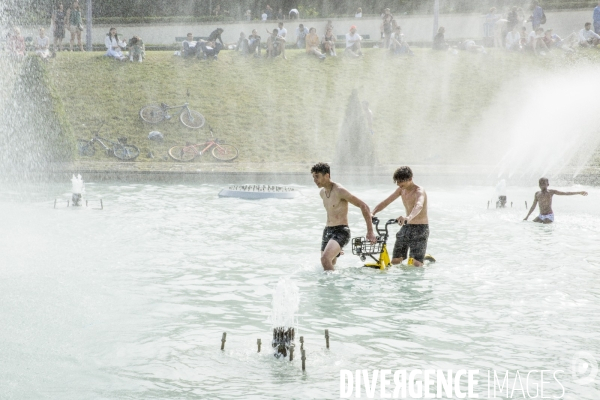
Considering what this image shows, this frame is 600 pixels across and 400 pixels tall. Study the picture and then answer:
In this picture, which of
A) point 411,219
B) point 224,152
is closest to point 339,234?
point 411,219

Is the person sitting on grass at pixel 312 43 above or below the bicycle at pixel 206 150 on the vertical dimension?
above

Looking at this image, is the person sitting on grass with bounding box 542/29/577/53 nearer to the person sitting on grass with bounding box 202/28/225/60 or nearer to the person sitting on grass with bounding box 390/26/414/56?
the person sitting on grass with bounding box 390/26/414/56

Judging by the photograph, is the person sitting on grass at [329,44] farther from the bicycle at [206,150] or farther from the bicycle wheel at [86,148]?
the bicycle wheel at [86,148]

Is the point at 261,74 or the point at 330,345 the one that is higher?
the point at 261,74

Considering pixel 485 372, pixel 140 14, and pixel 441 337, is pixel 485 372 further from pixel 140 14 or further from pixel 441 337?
pixel 140 14

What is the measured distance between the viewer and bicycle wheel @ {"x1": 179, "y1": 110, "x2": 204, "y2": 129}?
27.6 m

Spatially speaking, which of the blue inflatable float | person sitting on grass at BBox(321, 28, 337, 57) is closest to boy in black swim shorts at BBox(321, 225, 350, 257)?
the blue inflatable float

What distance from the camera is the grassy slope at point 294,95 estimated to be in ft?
89.5

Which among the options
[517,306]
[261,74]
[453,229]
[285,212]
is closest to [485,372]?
[517,306]

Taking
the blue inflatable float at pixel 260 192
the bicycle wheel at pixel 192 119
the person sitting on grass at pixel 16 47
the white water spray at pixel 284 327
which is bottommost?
the blue inflatable float at pixel 260 192

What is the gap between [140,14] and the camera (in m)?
45.2

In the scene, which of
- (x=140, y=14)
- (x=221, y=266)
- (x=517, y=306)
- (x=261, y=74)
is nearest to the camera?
(x=517, y=306)

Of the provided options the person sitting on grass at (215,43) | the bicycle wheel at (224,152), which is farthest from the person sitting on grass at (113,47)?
the bicycle wheel at (224,152)

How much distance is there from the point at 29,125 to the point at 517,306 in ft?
58.1
